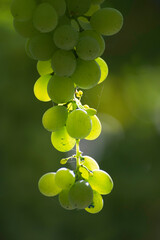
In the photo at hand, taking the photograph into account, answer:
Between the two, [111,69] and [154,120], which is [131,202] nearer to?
[154,120]

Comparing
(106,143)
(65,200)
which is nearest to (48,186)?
(65,200)

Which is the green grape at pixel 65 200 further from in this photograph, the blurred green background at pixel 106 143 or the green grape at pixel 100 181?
the blurred green background at pixel 106 143

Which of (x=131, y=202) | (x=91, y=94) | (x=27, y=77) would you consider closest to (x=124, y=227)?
(x=131, y=202)

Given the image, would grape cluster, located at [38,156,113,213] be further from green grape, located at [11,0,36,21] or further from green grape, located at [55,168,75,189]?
green grape, located at [11,0,36,21]

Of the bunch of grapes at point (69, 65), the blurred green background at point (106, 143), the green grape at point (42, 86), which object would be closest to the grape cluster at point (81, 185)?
the bunch of grapes at point (69, 65)

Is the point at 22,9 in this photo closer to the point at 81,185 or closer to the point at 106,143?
the point at 81,185

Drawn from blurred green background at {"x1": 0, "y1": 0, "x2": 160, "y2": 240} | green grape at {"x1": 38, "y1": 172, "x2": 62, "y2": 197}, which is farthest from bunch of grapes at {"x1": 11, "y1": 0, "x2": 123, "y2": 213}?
blurred green background at {"x1": 0, "y1": 0, "x2": 160, "y2": 240}

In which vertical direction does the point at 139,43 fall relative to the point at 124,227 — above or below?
above
